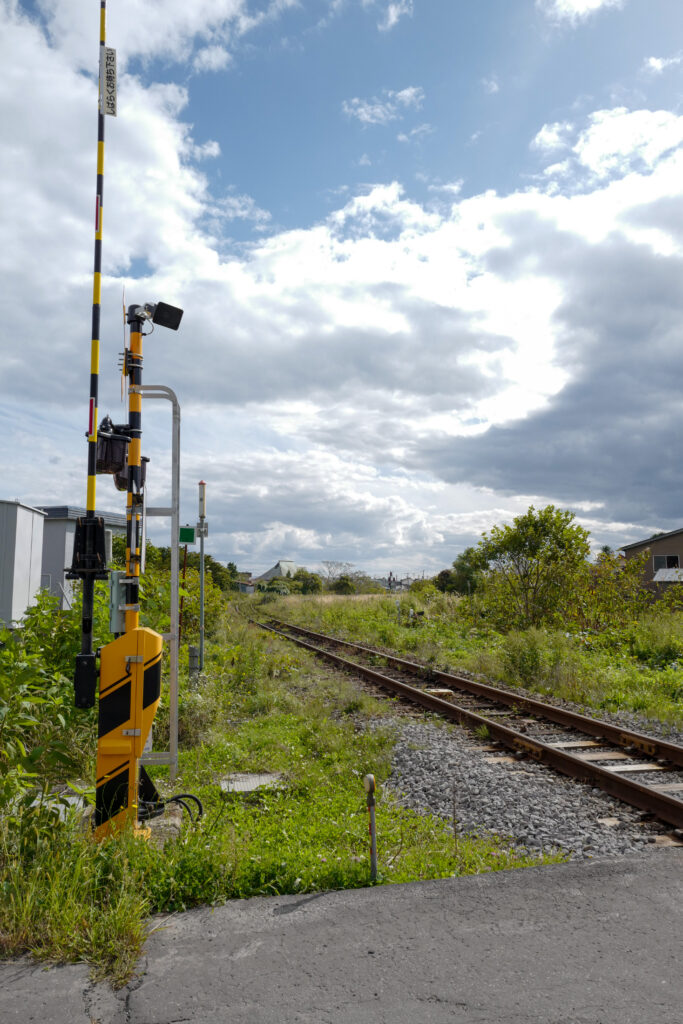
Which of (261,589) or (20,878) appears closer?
(20,878)

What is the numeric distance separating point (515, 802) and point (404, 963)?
335 centimetres

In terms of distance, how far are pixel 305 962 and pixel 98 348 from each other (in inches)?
157

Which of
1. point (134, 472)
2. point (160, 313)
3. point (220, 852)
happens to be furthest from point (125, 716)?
point (160, 313)

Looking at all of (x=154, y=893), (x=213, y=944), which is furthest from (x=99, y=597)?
(x=213, y=944)

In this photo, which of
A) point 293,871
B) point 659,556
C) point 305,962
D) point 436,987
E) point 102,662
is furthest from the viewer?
point 659,556

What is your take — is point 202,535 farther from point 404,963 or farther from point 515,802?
point 404,963

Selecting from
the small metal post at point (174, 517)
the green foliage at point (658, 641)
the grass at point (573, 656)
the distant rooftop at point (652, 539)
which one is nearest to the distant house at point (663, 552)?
the distant rooftop at point (652, 539)

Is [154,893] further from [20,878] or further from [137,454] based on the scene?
[137,454]

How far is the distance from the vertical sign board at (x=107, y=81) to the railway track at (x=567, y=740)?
280 inches

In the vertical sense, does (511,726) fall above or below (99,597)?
below

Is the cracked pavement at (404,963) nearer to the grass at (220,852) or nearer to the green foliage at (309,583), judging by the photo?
the grass at (220,852)

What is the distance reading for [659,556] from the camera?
154ft

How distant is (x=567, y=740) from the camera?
900 cm

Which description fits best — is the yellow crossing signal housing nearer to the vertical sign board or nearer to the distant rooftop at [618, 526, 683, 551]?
the vertical sign board
